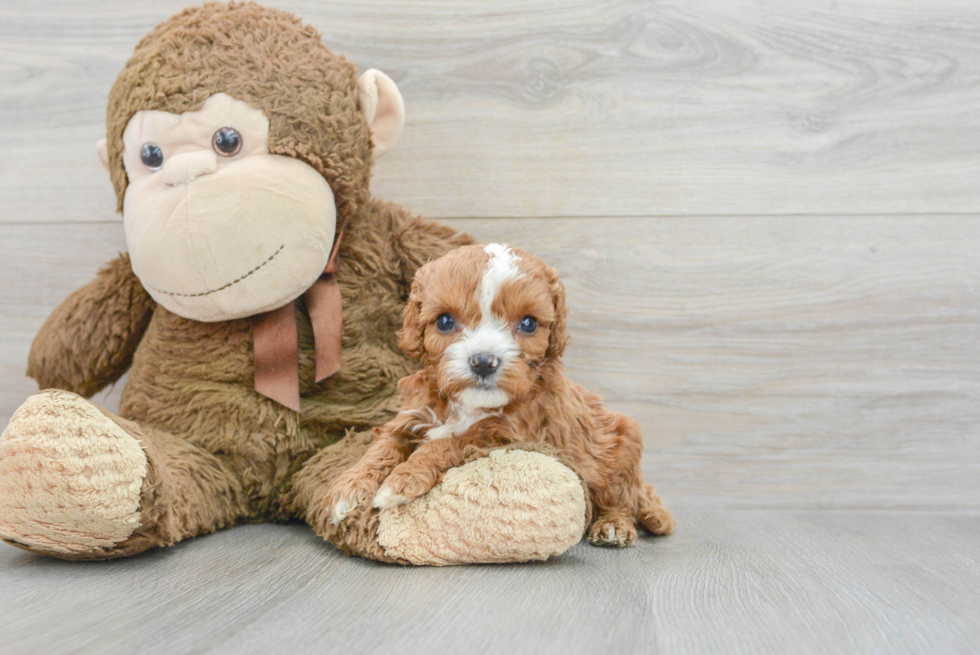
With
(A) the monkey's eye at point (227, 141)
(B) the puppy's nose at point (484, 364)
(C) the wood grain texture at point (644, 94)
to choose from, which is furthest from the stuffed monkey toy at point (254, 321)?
(C) the wood grain texture at point (644, 94)

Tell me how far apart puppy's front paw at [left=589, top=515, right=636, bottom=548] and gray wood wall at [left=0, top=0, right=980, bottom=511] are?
351 millimetres

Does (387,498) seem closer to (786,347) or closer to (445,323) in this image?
(445,323)

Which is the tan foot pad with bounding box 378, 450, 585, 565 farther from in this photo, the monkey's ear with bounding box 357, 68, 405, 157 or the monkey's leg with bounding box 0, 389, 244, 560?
the monkey's ear with bounding box 357, 68, 405, 157

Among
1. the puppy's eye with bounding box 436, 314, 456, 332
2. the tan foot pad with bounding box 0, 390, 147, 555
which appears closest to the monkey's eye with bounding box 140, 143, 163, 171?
the tan foot pad with bounding box 0, 390, 147, 555

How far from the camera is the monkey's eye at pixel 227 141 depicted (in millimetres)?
987

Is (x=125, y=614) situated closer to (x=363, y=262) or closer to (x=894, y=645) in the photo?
(x=363, y=262)

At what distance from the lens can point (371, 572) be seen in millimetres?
835

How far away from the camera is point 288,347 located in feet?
3.43

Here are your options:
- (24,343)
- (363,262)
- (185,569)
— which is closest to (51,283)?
(24,343)

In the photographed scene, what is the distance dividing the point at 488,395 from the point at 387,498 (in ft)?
0.50

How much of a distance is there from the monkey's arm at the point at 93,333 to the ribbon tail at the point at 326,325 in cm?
27

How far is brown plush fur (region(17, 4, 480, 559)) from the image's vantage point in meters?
1.00

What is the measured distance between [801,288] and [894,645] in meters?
0.72

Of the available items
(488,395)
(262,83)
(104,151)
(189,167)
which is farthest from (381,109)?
(488,395)
